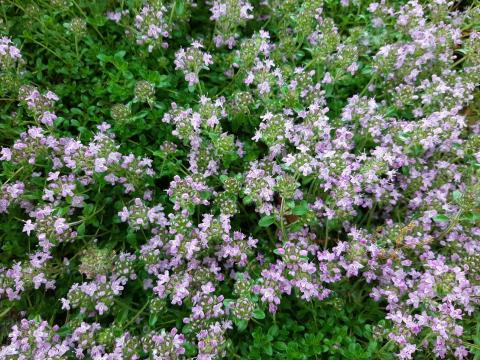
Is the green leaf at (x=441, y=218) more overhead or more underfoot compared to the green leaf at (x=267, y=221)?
more overhead

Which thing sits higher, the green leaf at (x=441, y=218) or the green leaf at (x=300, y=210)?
the green leaf at (x=441, y=218)

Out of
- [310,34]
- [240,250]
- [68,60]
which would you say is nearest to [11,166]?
[68,60]

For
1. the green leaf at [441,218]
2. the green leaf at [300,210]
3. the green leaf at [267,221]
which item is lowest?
the green leaf at [267,221]

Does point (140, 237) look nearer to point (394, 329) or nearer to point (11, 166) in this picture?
point (11, 166)

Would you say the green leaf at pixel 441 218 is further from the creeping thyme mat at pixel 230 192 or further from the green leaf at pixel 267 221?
the green leaf at pixel 267 221

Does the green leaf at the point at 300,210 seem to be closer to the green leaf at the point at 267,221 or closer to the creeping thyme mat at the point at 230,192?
the creeping thyme mat at the point at 230,192

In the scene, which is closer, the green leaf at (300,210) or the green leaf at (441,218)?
the green leaf at (300,210)

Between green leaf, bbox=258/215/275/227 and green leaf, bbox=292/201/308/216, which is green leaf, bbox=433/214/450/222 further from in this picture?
green leaf, bbox=258/215/275/227

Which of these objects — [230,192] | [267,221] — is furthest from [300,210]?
[230,192]

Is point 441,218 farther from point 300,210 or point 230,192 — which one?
point 230,192

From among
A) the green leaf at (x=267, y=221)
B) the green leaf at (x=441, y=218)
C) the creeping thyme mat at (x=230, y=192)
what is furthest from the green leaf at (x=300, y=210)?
the green leaf at (x=441, y=218)
